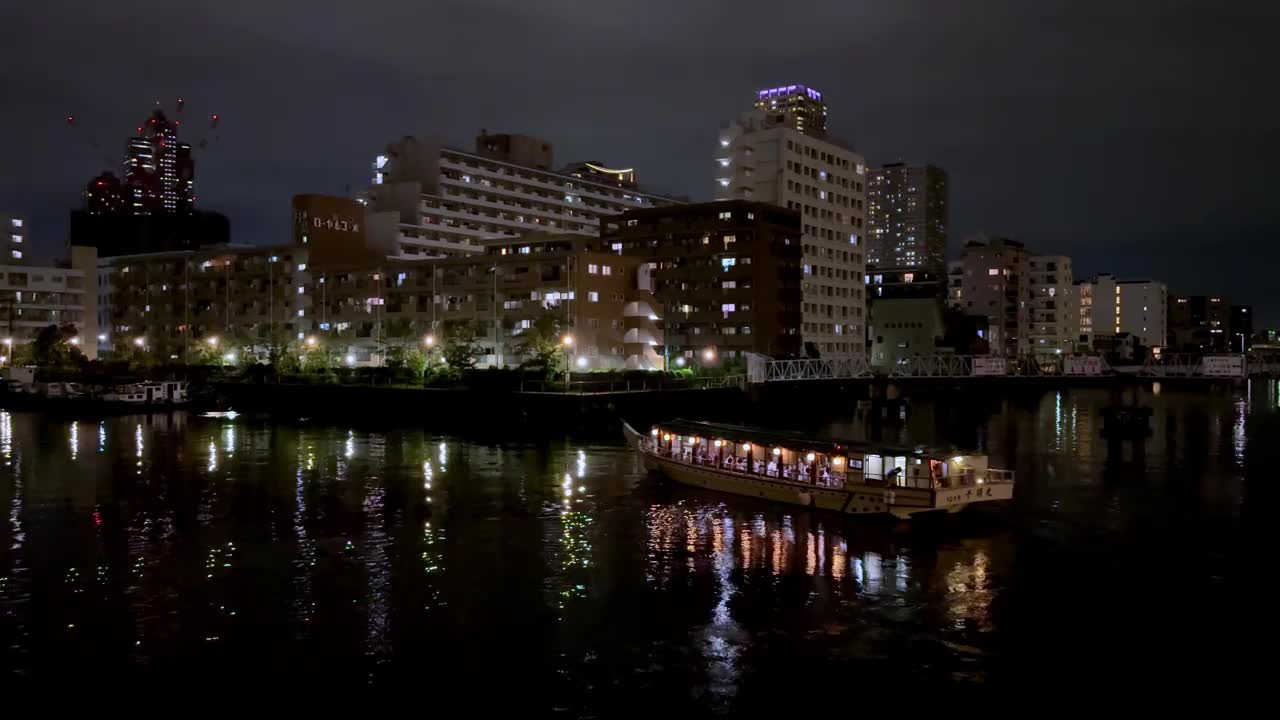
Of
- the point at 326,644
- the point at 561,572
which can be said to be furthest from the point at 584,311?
the point at 326,644

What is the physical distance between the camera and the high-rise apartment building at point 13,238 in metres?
118

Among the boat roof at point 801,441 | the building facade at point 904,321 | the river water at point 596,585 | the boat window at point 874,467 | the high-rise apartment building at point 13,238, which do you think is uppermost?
the high-rise apartment building at point 13,238

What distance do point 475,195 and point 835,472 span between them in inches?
3929

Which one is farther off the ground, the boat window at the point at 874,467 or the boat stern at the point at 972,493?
the boat window at the point at 874,467

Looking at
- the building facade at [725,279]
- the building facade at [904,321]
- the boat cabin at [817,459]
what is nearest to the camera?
the boat cabin at [817,459]

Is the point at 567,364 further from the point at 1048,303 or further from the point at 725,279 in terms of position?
the point at 1048,303

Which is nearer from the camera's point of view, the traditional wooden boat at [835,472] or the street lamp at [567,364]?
the traditional wooden boat at [835,472]

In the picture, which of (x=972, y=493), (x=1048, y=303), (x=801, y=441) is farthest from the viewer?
(x=1048, y=303)

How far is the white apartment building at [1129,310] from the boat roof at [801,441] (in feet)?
559

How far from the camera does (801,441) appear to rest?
36000 millimetres

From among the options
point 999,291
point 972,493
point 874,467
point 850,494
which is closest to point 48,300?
point 850,494

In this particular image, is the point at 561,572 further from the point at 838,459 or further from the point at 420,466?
the point at 420,466

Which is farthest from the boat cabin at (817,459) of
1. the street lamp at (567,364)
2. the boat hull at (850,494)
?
the street lamp at (567,364)

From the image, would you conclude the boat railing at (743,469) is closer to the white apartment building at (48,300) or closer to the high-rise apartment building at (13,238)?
the white apartment building at (48,300)
